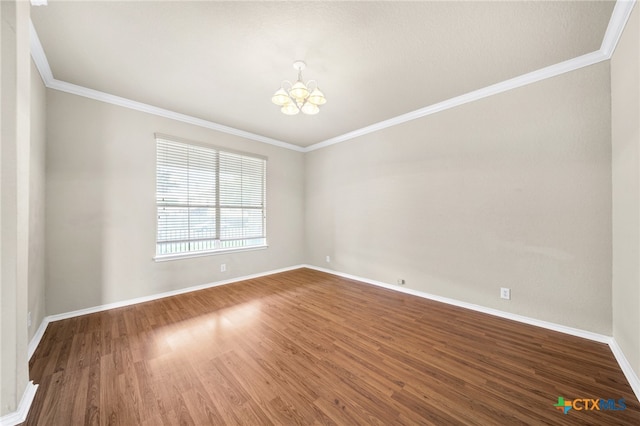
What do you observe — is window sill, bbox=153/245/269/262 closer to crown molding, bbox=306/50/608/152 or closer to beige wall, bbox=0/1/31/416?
beige wall, bbox=0/1/31/416

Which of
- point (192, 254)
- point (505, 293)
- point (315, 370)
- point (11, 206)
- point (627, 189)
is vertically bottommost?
point (315, 370)

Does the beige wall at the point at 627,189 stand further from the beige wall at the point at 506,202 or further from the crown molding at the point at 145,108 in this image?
the crown molding at the point at 145,108

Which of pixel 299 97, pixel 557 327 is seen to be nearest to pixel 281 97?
pixel 299 97

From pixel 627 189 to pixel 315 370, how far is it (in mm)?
2943

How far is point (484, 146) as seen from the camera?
288 centimetres

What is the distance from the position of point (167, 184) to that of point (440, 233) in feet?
13.9

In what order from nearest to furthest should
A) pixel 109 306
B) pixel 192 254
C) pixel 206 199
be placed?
pixel 109 306, pixel 192 254, pixel 206 199

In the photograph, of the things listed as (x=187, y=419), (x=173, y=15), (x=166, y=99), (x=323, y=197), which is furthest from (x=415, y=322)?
(x=166, y=99)

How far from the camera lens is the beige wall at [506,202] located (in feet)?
7.38

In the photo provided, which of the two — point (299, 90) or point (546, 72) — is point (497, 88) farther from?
point (299, 90)

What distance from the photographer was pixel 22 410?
1375 mm

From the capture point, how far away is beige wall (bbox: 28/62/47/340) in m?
2.14

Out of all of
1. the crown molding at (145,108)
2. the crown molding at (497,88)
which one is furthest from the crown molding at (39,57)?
the crown molding at (497,88)

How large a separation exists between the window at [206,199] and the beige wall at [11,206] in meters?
2.10
